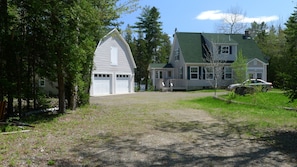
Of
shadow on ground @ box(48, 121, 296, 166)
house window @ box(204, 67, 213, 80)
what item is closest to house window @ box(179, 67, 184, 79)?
house window @ box(204, 67, 213, 80)

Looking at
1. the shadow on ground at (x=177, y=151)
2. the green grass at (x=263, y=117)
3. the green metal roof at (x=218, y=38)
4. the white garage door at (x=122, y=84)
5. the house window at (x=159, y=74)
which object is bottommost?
the shadow on ground at (x=177, y=151)

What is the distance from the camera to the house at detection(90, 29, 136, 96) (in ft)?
84.1

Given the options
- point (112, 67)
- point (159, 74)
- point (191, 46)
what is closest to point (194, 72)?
point (191, 46)

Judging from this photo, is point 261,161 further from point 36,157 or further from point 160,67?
point 160,67

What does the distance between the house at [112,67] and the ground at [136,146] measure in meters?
16.0

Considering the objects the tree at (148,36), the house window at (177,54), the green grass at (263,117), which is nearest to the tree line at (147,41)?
the tree at (148,36)

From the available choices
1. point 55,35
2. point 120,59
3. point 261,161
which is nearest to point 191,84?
point 120,59

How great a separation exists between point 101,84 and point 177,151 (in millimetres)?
20589

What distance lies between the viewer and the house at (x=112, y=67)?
1009 inches

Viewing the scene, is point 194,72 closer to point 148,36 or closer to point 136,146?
point 148,36

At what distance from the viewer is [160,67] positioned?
3669cm

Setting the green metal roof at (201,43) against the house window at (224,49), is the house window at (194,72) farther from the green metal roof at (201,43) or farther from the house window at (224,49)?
the house window at (224,49)

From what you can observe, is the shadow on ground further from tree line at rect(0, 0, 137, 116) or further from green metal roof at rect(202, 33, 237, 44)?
green metal roof at rect(202, 33, 237, 44)

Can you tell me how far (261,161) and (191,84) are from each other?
2823 cm
